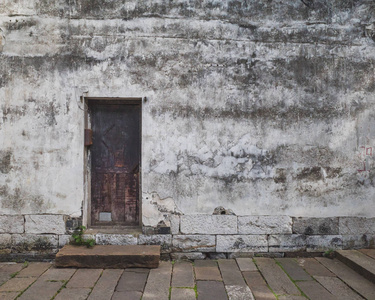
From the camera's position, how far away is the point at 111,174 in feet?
14.4

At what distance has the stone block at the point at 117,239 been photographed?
4086 mm

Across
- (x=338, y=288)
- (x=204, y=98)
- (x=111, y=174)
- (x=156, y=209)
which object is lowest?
(x=338, y=288)

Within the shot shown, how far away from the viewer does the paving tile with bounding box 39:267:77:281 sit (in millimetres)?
3459

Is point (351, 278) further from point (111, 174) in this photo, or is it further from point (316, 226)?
point (111, 174)

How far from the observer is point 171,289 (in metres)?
3.22

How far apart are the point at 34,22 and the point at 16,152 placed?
1765 mm

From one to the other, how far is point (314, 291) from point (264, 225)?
1113 millimetres

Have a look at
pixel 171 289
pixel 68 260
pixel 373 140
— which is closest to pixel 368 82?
pixel 373 140

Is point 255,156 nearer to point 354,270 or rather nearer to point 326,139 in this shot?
point 326,139

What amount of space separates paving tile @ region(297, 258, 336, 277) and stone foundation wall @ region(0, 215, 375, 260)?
0.16m

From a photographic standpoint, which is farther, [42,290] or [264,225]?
[264,225]

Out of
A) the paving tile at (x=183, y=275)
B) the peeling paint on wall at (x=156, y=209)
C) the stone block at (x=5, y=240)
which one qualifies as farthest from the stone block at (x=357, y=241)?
the stone block at (x=5, y=240)

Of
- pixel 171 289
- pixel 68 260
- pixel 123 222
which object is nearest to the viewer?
pixel 171 289

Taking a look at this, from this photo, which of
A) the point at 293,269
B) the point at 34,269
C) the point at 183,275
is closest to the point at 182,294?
the point at 183,275
